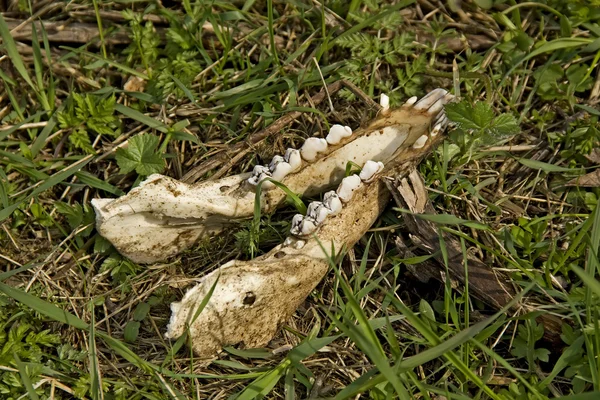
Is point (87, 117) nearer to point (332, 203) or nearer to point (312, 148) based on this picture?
point (312, 148)

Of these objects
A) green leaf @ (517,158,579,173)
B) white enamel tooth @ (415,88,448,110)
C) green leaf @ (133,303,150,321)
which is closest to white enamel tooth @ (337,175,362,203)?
white enamel tooth @ (415,88,448,110)

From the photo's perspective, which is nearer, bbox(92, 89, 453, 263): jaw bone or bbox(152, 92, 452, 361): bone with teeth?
bbox(152, 92, 452, 361): bone with teeth

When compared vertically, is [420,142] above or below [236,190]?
above

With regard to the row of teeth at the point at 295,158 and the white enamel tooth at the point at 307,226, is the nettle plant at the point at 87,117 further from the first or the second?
the white enamel tooth at the point at 307,226

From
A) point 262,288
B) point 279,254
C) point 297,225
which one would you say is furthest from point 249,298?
point 297,225

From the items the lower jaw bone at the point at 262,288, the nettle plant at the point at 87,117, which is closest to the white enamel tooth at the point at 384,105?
the lower jaw bone at the point at 262,288

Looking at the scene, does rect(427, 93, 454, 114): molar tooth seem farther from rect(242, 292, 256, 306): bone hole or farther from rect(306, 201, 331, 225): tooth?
rect(242, 292, 256, 306): bone hole

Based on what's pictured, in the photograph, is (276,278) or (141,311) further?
(141,311)
